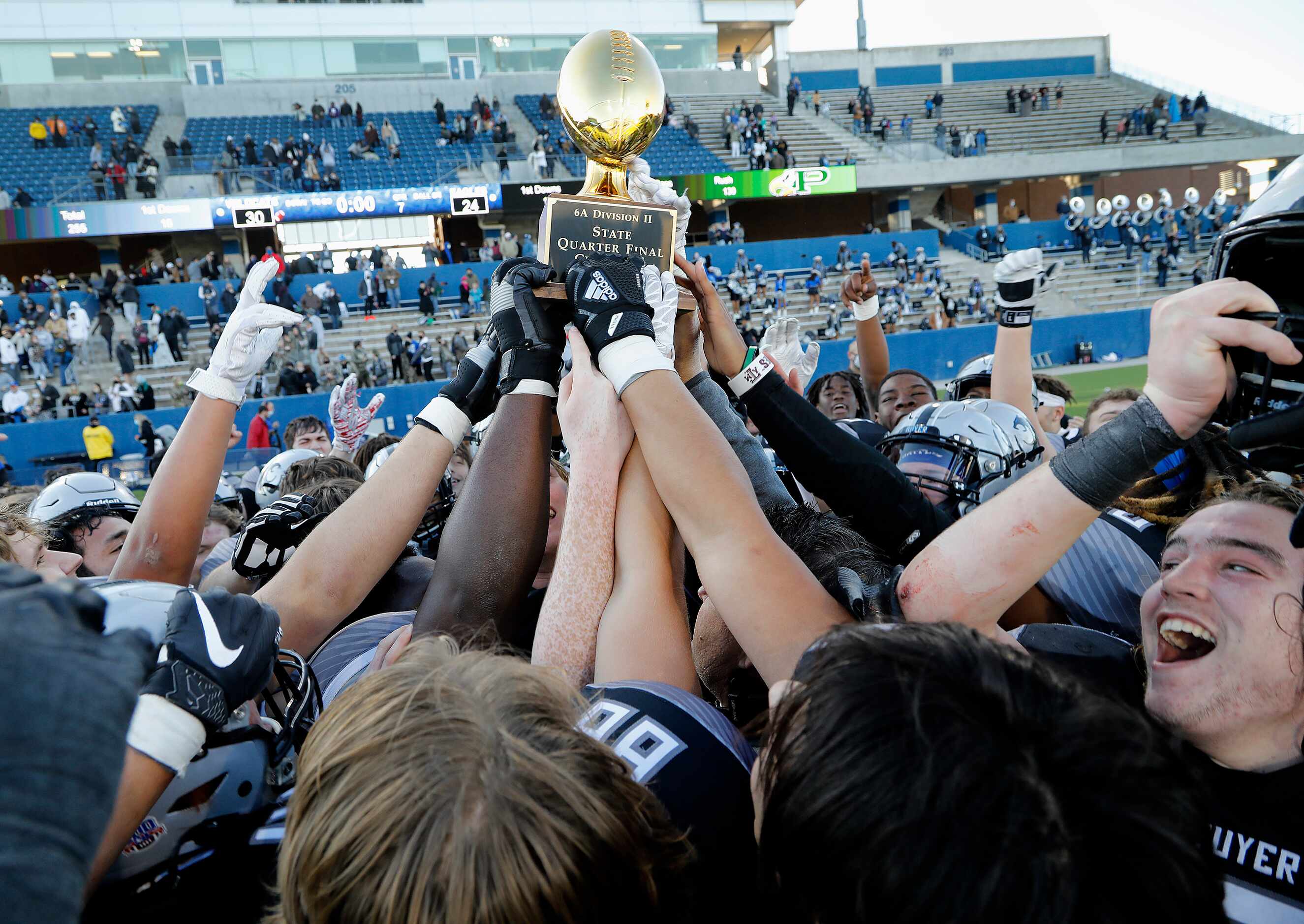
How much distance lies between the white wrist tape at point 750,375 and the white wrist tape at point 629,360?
30cm

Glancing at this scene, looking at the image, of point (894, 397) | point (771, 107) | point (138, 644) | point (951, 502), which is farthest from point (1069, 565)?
point (771, 107)

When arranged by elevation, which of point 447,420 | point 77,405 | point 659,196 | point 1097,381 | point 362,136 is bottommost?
point 1097,381

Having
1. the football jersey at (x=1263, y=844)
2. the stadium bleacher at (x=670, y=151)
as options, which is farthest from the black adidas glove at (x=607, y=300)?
the stadium bleacher at (x=670, y=151)

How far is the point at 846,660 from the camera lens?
Result: 1.04 metres

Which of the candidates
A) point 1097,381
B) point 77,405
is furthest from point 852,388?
point 77,405

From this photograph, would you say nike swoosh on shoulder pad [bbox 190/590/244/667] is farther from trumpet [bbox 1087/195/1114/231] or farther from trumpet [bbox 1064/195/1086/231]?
trumpet [bbox 1087/195/1114/231]

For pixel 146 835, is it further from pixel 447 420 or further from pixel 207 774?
pixel 447 420

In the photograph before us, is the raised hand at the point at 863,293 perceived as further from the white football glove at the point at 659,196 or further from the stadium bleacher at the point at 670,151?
the stadium bleacher at the point at 670,151

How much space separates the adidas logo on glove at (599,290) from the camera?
81.3 inches

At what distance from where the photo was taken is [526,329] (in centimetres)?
225

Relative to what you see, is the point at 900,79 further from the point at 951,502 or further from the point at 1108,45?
the point at 951,502

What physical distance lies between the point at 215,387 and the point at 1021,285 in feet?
8.68

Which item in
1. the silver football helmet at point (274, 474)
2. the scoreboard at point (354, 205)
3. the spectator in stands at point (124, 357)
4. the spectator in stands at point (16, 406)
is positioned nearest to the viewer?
the silver football helmet at point (274, 474)

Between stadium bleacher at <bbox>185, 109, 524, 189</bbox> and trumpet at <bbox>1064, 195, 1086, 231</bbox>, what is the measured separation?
18.7 meters
